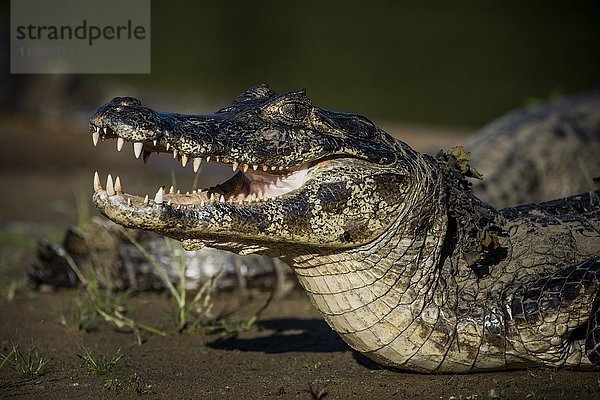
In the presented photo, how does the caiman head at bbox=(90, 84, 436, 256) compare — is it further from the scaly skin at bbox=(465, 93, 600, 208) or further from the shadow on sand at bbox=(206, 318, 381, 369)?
the scaly skin at bbox=(465, 93, 600, 208)

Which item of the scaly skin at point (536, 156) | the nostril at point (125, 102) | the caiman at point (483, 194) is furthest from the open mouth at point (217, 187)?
the scaly skin at point (536, 156)

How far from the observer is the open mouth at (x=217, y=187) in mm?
3752

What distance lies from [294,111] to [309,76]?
51.6 feet

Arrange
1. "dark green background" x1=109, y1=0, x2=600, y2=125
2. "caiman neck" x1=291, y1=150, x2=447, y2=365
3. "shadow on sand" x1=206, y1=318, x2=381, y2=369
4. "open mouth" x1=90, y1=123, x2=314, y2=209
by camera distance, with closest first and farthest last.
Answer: "open mouth" x1=90, y1=123, x2=314, y2=209 → "caiman neck" x1=291, y1=150, x2=447, y2=365 → "shadow on sand" x1=206, y1=318, x2=381, y2=369 → "dark green background" x1=109, y1=0, x2=600, y2=125

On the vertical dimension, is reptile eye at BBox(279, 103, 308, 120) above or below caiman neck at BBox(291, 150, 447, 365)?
above

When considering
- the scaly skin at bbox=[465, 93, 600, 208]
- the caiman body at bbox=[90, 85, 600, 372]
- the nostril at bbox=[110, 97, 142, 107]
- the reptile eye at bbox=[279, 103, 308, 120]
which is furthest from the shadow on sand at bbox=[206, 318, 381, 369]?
the scaly skin at bbox=[465, 93, 600, 208]

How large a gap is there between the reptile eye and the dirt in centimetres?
120

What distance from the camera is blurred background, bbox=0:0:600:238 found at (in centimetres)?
1138

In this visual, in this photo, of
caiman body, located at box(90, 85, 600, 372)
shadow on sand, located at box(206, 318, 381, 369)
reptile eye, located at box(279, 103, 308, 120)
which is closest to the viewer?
caiman body, located at box(90, 85, 600, 372)

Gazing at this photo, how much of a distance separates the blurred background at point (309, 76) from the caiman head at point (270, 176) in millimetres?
2661

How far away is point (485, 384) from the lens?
13.0 feet

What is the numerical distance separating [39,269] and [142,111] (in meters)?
2.68

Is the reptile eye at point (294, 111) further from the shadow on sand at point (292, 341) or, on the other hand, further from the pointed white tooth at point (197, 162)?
the shadow on sand at point (292, 341)

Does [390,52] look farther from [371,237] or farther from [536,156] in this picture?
[371,237]
